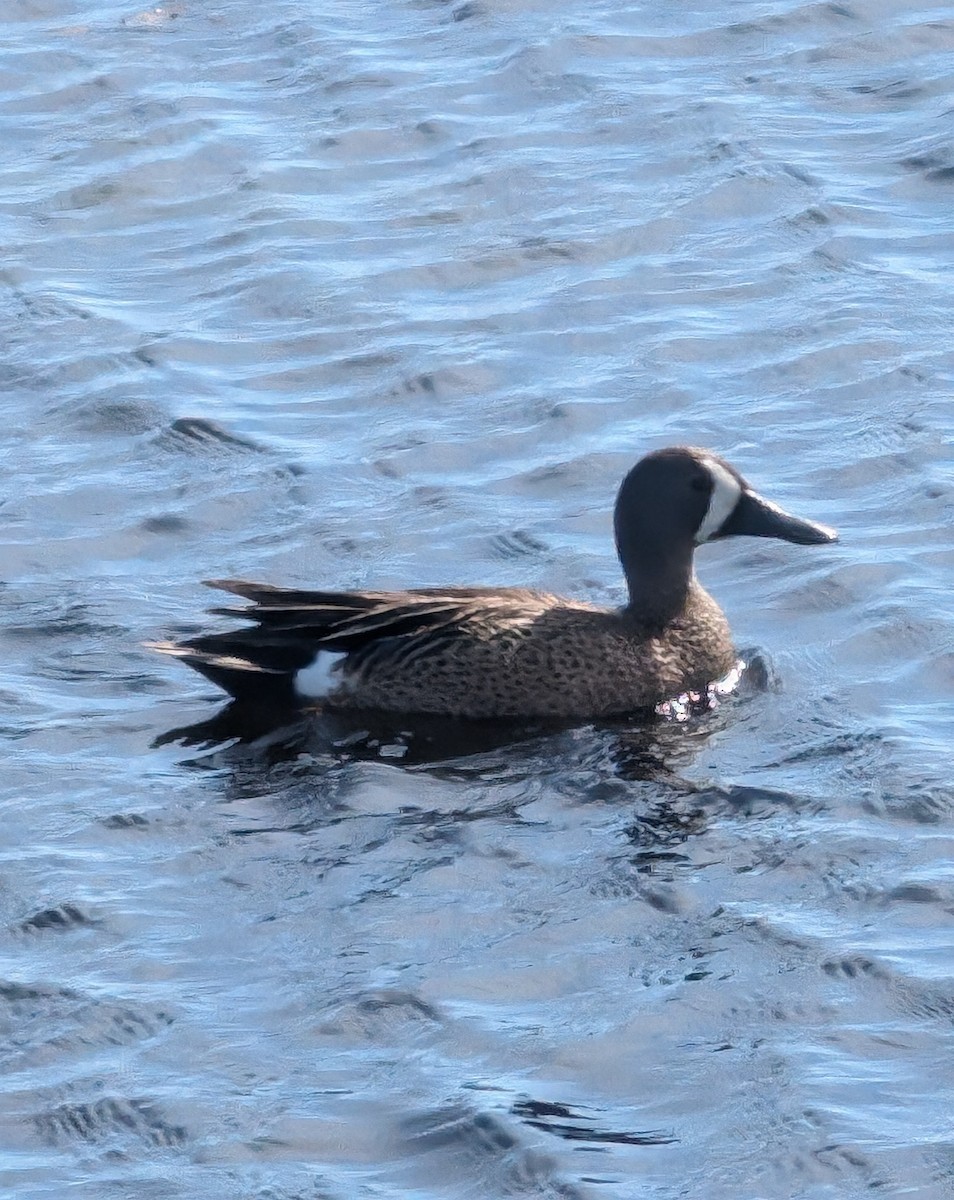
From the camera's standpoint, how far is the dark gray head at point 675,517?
8953 millimetres

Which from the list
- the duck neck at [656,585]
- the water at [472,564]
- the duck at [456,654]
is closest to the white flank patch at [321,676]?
the duck at [456,654]

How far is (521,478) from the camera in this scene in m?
9.95

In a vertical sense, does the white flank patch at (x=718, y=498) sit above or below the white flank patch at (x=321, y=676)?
above

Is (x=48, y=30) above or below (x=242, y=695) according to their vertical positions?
above

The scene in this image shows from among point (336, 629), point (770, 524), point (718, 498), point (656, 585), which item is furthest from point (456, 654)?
point (770, 524)

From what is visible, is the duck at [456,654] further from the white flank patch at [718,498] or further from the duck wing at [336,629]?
the white flank patch at [718,498]

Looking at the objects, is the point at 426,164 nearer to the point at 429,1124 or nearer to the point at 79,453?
the point at 79,453

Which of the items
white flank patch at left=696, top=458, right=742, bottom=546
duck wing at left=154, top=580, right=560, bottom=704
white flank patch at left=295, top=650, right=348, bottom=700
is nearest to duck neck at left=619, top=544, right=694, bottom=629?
white flank patch at left=696, top=458, right=742, bottom=546

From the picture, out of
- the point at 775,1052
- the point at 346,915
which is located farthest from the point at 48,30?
the point at 775,1052

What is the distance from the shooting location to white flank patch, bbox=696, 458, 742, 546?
29.5 feet

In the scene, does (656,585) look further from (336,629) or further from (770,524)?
(336,629)

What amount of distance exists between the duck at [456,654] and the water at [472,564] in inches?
8.2

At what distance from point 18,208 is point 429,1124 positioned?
737 centimetres

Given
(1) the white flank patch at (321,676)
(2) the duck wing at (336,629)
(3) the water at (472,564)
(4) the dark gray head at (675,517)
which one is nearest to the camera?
(3) the water at (472,564)
